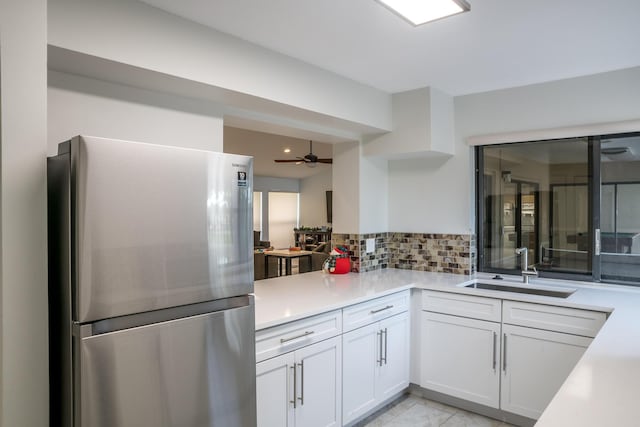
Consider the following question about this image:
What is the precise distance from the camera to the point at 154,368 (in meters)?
1.38

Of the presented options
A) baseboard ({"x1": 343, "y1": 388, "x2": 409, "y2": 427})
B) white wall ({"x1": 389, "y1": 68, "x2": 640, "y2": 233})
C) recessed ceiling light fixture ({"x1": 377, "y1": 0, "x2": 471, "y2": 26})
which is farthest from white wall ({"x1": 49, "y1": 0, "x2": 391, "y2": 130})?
baseboard ({"x1": 343, "y1": 388, "x2": 409, "y2": 427})

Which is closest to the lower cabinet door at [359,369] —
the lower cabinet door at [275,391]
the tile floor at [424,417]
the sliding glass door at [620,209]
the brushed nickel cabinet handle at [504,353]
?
the tile floor at [424,417]

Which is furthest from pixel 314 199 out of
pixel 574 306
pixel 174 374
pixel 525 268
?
pixel 174 374

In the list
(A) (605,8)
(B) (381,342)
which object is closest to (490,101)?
(A) (605,8)

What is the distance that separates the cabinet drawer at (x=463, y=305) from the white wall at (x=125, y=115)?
183 cm

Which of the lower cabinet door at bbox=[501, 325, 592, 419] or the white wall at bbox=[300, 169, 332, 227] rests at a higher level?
the white wall at bbox=[300, 169, 332, 227]

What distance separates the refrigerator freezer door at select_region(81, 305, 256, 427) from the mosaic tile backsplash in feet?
6.43

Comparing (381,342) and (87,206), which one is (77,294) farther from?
(381,342)

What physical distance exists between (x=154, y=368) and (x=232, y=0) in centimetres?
154

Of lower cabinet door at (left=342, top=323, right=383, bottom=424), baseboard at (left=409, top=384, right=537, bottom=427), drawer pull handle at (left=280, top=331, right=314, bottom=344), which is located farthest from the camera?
baseboard at (left=409, top=384, right=537, bottom=427)

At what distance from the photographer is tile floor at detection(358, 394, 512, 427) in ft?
8.78

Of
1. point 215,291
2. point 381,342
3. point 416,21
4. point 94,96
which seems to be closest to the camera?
point 215,291

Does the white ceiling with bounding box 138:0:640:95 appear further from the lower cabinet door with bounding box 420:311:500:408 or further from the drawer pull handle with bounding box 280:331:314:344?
the lower cabinet door with bounding box 420:311:500:408

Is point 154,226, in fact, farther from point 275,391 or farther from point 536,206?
point 536,206
